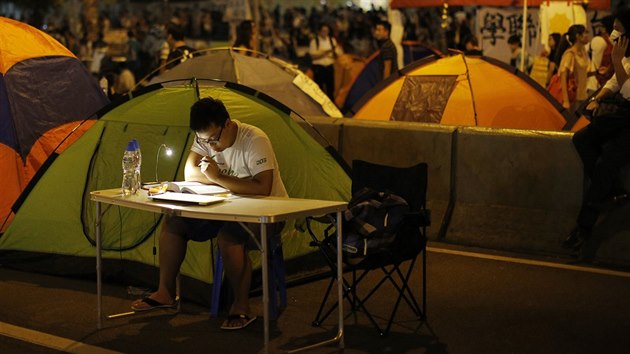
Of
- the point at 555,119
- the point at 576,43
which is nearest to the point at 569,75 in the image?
the point at 576,43

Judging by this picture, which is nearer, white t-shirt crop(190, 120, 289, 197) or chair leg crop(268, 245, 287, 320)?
white t-shirt crop(190, 120, 289, 197)

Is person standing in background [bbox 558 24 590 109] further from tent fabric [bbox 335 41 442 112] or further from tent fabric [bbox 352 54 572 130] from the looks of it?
tent fabric [bbox 335 41 442 112]

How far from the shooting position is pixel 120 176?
8750 mm

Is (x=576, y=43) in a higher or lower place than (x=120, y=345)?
higher

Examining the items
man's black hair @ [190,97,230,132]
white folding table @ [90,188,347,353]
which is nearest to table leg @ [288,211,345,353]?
white folding table @ [90,188,347,353]

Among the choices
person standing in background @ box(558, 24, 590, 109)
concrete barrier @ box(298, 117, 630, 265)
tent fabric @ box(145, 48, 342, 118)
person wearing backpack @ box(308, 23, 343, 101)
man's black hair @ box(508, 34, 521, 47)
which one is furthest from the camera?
person wearing backpack @ box(308, 23, 343, 101)

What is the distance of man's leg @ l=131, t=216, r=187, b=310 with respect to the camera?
24.0ft

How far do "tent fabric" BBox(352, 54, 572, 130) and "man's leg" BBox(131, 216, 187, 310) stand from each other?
573 centimetres

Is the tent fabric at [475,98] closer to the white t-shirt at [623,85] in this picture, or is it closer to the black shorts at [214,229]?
the white t-shirt at [623,85]

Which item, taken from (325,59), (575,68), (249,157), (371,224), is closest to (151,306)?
(249,157)

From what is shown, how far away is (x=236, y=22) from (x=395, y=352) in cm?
1510

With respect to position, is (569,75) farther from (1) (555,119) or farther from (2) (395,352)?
(2) (395,352)

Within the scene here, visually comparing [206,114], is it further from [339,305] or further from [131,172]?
[339,305]

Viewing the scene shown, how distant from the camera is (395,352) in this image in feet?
21.9
